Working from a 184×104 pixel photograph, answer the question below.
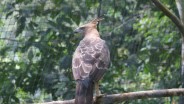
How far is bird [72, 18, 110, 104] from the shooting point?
509cm

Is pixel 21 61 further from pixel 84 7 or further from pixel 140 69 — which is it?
pixel 140 69

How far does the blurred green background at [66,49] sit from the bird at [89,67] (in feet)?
3.95

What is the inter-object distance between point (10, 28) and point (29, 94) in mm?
1013

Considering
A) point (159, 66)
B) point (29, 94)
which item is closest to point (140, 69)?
point (159, 66)

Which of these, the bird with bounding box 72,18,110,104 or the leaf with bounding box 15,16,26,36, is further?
the leaf with bounding box 15,16,26,36

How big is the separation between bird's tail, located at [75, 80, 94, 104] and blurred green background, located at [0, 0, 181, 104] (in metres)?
1.74

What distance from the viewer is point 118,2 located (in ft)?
25.9

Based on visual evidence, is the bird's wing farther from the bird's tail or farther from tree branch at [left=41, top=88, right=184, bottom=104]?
tree branch at [left=41, top=88, right=184, bottom=104]

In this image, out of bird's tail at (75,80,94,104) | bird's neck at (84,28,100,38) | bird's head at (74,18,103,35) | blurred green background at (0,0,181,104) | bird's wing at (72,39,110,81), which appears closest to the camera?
bird's tail at (75,80,94,104)

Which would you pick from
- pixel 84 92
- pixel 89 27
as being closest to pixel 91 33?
pixel 89 27

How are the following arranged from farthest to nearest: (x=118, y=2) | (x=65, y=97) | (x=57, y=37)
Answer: (x=118, y=2), (x=57, y=37), (x=65, y=97)

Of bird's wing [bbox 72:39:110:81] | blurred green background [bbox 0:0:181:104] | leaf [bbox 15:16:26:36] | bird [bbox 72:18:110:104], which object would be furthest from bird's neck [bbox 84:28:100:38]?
leaf [bbox 15:16:26:36]

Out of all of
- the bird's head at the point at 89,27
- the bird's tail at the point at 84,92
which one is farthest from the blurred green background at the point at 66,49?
the bird's tail at the point at 84,92

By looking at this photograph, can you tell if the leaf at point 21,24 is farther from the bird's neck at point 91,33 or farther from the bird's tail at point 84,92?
the bird's tail at point 84,92
